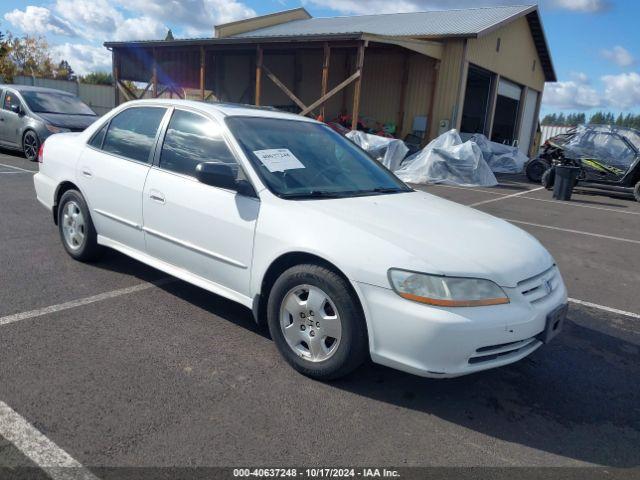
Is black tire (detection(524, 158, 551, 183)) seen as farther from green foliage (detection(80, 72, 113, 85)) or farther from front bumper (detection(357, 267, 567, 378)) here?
green foliage (detection(80, 72, 113, 85))

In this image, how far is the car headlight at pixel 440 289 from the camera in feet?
8.63

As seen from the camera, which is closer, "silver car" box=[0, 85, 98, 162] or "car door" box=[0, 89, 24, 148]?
"silver car" box=[0, 85, 98, 162]

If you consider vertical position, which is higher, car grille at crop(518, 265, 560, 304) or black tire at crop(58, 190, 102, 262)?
car grille at crop(518, 265, 560, 304)

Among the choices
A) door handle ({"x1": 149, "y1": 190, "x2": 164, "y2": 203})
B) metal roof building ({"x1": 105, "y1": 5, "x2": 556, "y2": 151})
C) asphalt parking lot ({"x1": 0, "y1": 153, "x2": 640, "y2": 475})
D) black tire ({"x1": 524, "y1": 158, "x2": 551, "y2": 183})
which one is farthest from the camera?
metal roof building ({"x1": 105, "y1": 5, "x2": 556, "y2": 151})

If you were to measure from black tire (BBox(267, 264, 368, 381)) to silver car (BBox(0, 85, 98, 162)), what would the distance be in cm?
1018

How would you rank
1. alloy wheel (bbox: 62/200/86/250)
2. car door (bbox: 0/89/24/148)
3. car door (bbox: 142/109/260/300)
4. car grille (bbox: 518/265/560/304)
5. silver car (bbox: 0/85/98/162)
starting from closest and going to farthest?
car grille (bbox: 518/265/560/304) → car door (bbox: 142/109/260/300) → alloy wheel (bbox: 62/200/86/250) → silver car (bbox: 0/85/98/162) → car door (bbox: 0/89/24/148)

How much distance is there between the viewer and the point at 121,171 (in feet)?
13.5

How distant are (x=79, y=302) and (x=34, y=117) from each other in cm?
948

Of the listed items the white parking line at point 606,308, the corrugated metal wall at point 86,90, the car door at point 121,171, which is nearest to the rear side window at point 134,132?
the car door at point 121,171

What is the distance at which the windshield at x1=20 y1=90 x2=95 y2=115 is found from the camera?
39.4 ft

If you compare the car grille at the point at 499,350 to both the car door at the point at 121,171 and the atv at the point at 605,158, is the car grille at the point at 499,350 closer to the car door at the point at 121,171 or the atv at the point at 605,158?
the car door at the point at 121,171

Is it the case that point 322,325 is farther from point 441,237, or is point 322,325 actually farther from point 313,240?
point 441,237

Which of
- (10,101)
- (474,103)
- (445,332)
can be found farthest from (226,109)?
(474,103)

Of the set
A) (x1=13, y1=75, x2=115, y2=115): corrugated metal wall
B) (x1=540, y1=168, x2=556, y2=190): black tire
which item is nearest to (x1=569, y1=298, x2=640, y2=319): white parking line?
(x1=540, y1=168, x2=556, y2=190): black tire
